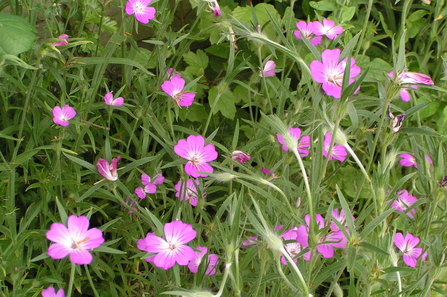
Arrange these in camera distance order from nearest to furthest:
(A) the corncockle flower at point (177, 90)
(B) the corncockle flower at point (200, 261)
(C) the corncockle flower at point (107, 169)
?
1. (C) the corncockle flower at point (107, 169)
2. (B) the corncockle flower at point (200, 261)
3. (A) the corncockle flower at point (177, 90)

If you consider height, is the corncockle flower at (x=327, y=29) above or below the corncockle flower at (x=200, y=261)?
above

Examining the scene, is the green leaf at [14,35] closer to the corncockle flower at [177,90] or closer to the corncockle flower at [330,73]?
the corncockle flower at [177,90]

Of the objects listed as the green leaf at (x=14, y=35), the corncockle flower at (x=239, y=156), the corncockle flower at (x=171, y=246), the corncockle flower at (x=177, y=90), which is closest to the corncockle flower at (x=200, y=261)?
the corncockle flower at (x=171, y=246)

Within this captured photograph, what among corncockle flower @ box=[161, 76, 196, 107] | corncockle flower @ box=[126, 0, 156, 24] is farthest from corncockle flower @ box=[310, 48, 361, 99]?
corncockle flower @ box=[126, 0, 156, 24]

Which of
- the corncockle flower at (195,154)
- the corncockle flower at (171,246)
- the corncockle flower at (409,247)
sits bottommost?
the corncockle flower at (409,247)

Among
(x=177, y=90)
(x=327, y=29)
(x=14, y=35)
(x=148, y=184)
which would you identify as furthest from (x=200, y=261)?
(x=327, y=29)
